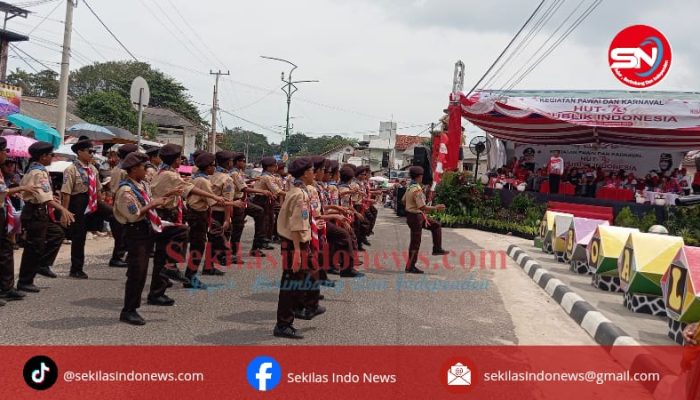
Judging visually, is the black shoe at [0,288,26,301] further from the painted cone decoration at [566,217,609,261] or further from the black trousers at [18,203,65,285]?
the painted cone decoration at [566,217,609,261]

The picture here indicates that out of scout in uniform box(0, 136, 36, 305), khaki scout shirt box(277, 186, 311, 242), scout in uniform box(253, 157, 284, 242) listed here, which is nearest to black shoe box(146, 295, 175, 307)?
scout in uniform box(0, 136, 36, 305)

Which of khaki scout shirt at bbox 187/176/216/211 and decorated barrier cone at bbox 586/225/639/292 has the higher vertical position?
khaki scout shirt at bbox 187/176/216/211

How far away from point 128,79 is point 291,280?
179 ft

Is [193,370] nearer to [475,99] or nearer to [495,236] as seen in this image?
[495,236]

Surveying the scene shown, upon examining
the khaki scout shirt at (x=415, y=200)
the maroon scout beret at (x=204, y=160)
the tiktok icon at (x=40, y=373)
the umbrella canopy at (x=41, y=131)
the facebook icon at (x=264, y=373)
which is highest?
the umbrella canopy at (x=41, y=131)

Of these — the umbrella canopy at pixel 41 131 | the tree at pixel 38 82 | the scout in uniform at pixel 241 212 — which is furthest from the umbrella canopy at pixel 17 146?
the tree at pixel 38 82

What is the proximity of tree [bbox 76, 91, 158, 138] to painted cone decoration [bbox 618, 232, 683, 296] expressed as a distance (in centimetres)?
3427

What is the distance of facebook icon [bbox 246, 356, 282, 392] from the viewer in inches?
158

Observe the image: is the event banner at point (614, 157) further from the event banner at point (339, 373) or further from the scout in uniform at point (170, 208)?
the scout in uniform at point (170, 208)

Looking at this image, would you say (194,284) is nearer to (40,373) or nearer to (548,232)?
(40,373)

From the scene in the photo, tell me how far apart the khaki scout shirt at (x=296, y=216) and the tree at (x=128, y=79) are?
5295cm

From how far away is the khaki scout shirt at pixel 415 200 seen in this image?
8930 mm

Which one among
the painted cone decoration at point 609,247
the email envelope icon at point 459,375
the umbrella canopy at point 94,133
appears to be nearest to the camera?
the email envelope icon at point 459,375

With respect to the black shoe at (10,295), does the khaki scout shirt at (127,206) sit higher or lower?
higher
